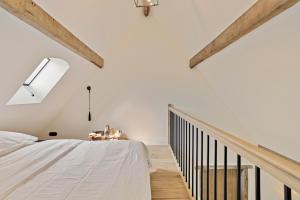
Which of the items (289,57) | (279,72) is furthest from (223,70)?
(289,57)

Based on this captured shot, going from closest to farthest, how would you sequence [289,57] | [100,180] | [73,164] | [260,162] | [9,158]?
[260,162] < [100,180] < [73,164] < [9,158] < [289,57]

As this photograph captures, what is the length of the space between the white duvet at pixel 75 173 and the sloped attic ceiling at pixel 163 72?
1.09m

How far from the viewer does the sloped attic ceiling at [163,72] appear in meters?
2.37

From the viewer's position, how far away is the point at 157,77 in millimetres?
4934

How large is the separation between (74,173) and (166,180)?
60.0 inches

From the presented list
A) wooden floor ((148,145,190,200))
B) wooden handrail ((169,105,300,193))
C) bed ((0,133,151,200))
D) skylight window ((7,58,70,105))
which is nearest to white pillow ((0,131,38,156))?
bed ((0,133,151,200))

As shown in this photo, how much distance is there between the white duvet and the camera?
1330mm

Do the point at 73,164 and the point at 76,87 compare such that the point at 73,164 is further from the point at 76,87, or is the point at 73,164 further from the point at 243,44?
the point at 76,87

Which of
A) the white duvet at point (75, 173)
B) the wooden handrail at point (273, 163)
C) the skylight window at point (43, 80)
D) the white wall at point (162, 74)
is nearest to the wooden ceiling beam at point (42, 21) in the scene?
the white wall at point (162, 74)

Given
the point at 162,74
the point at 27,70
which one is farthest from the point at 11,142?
the point at 162,74

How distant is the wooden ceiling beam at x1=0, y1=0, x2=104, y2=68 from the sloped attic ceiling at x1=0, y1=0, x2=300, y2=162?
118 mm

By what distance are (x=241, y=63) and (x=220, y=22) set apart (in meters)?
0.60

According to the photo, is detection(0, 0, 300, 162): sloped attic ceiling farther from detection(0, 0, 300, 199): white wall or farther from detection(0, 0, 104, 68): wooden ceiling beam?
detection(0, 0, 104, 68): wooden ceiling beam

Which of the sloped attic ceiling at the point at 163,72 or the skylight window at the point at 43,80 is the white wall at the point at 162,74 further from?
the skylight window at the point at 43,80
